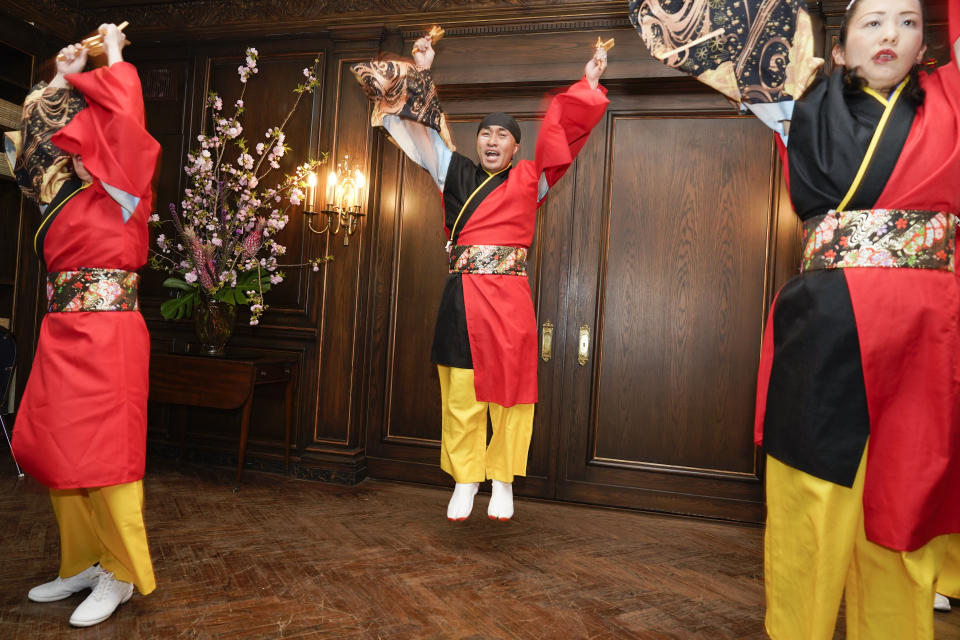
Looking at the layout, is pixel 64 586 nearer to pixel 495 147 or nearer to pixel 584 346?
pixel 495 147

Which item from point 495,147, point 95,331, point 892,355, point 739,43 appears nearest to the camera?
point 892,355

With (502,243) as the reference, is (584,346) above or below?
below

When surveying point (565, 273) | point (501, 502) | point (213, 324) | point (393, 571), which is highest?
point (565, 273)

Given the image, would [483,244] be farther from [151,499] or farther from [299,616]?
[151,499]

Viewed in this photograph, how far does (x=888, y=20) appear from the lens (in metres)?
1.32

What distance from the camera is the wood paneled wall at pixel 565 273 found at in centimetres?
346

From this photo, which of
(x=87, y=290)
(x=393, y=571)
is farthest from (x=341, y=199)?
(x=393, y=571)

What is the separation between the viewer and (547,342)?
3654mm

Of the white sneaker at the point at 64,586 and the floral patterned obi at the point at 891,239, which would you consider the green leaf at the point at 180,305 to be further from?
the floral patterned obi at the point at 891,239

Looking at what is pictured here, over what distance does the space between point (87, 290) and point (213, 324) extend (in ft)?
6.33

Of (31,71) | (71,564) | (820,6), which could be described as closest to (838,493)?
(71,564)

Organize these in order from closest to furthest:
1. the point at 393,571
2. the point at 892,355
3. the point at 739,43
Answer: the point at 892,355 < the point at 739,43 < the point at 393,571

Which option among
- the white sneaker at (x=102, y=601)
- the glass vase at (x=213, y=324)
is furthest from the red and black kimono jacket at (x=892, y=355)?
the glass vase at (x=213, y=324)

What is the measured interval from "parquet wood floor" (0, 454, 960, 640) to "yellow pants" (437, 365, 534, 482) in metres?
0.39
